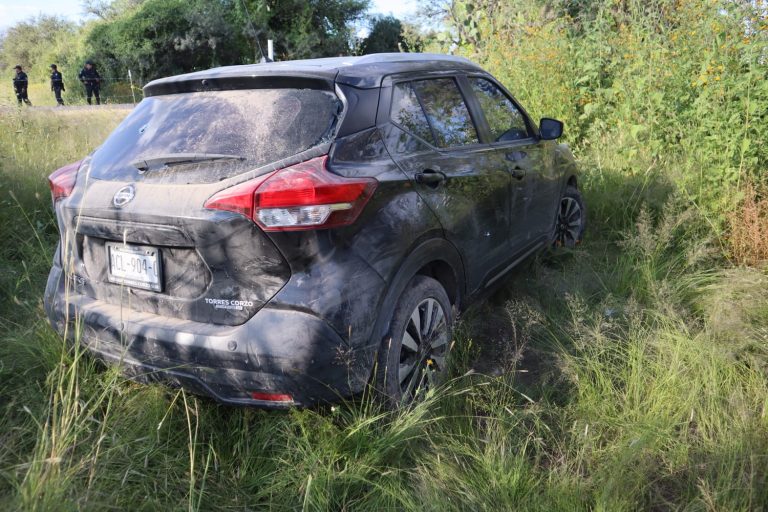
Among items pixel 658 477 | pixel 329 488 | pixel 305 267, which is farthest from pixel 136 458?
pixel 658 477

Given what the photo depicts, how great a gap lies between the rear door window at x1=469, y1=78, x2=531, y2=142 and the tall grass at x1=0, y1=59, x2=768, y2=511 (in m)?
1.11

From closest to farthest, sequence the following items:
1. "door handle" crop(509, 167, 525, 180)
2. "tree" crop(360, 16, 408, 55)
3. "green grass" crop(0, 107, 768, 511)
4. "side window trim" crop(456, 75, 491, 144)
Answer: "green grass" crop(0, 107, 768, 511)
"side window trim" crop(456, 75, 491, 144)
"door handle" crop(509, 167, 525, 180)
"tree" crop(360, 16, 408, 55)

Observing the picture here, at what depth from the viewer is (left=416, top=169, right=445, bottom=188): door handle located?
2711mm

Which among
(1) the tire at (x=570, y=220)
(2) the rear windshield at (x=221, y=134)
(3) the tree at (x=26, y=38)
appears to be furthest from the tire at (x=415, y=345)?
(3) the tree at (x=26, y=38)

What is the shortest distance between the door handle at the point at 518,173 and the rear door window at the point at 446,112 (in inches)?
14.5

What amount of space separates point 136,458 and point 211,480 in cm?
30

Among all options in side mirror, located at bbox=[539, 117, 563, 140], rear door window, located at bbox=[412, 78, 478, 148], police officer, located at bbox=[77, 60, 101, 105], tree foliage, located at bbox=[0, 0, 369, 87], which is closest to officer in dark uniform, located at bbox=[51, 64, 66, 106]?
police officer, located at bbox=[77, 60, 101, 105]

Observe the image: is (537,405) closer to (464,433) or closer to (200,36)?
(464,433)

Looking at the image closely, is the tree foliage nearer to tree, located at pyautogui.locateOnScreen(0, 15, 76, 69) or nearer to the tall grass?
tree, located at pyautogui.locateOnScreen(0, 15, 76, 69)

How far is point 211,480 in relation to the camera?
2365mm

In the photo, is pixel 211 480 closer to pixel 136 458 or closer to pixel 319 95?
pixel 136 458

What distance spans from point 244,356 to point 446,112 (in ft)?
5.86

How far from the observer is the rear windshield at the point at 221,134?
2402mm

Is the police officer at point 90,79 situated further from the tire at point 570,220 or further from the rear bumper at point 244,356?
the rear bumper at point 244,356
